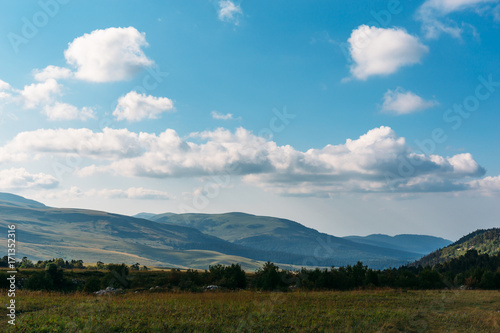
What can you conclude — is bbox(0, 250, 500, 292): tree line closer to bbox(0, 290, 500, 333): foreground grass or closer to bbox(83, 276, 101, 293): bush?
bbox(83, 276, 101, 293): bush

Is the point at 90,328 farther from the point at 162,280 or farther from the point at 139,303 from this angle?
the point at 162,280

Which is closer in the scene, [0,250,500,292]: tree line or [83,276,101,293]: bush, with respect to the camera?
[83,276,101,293]: bush

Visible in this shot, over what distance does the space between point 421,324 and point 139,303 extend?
19.8 meters

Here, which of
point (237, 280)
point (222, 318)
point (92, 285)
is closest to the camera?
point (222, 318)

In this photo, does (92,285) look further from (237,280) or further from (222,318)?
(222,318)

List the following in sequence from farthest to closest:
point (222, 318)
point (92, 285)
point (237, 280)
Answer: point (237, 280)
point (92, 285)
point (222, 318)

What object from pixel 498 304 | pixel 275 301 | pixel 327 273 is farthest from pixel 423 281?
pixel 275 301

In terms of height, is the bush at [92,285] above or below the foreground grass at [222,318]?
below

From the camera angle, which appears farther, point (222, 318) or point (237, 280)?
point (237, 280)

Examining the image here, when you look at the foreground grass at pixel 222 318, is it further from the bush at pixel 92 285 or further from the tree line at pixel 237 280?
the tree line at pixel 237 280

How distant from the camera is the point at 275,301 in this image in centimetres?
2958

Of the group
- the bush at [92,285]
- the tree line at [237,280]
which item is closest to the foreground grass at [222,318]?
the bush at [92,285]

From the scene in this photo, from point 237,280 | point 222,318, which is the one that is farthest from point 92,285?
point 222,318

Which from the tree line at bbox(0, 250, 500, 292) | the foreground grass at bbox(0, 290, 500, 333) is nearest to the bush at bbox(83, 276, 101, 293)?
the tree line at bbox(0, 250, 500, 292)
